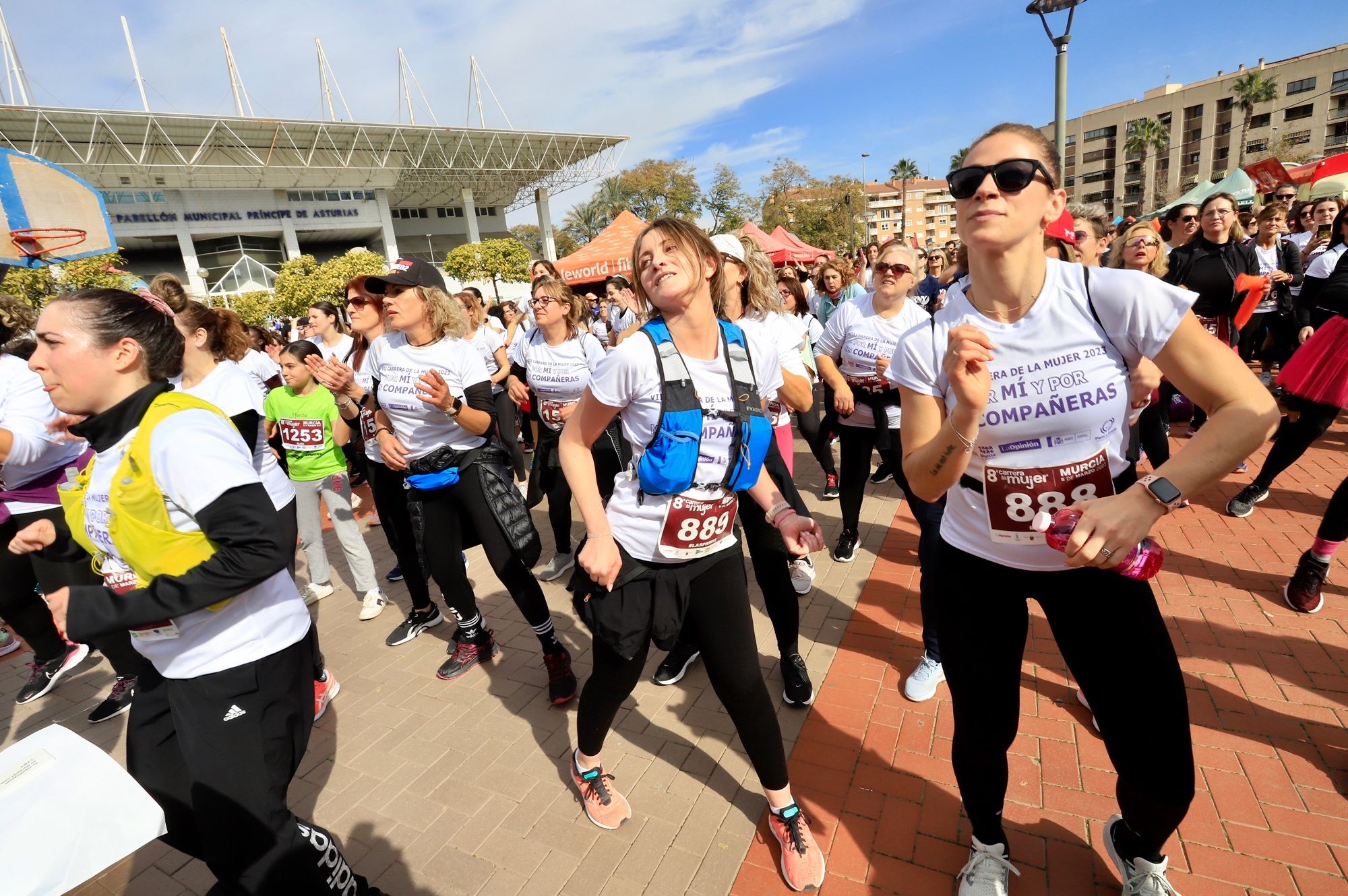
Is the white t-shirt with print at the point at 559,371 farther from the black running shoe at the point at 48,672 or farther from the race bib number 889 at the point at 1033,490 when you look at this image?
the black running shoe at the point at 48,672

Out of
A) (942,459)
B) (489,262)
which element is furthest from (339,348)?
(489,262)

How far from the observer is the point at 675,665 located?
3.44 m

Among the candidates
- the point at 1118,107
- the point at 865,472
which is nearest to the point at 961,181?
the point at 865,472

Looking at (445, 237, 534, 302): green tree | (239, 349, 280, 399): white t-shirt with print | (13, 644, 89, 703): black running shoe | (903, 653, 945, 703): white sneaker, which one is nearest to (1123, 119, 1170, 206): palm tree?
(445, 237, 534, 302): green tree

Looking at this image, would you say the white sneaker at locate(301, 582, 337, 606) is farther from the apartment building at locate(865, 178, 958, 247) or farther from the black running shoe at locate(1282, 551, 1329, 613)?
the apartment building at locate(865, 178, 958, 247)

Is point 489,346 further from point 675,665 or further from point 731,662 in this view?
point 731,662

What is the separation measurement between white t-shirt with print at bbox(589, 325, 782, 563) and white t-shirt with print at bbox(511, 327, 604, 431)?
2.28 metres

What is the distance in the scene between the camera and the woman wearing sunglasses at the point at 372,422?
11.5 ft

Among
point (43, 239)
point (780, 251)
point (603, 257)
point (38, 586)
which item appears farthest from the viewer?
point (780, 251)

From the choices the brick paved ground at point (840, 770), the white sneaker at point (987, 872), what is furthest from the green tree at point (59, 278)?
the white sneaker at point (987, 872)

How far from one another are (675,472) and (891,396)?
7.98 feet

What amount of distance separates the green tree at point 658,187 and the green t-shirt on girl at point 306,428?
47189 mm

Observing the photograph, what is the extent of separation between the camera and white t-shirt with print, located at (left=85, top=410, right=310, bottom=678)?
1728 mm

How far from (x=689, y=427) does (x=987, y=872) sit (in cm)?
170
